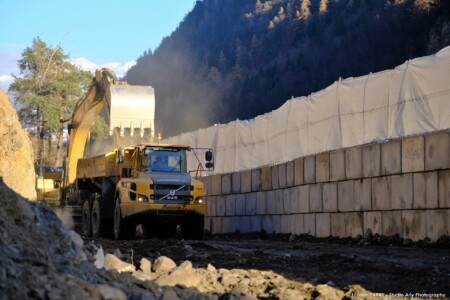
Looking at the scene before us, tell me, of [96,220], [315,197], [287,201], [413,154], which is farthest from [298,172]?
[96,220]

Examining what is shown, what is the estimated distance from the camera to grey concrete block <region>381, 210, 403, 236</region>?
15688 mm

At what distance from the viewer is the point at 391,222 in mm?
15961

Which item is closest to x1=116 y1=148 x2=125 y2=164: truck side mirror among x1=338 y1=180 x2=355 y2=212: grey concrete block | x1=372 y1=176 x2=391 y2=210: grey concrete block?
x1=338 y1=180 x2=355 y2=212: grey concrete block

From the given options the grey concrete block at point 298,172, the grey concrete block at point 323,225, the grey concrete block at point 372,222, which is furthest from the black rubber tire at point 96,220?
the grey concrete block at point 372,222

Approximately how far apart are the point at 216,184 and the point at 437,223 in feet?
41.3

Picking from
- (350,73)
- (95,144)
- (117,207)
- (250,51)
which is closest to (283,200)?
(117,207)

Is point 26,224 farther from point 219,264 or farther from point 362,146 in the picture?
point 362,146

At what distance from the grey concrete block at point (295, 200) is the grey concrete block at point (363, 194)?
10.2ft

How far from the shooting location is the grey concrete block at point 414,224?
14859 mm

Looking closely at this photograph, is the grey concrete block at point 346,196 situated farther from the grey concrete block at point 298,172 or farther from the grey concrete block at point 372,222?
the grey concrete block at point 298,172

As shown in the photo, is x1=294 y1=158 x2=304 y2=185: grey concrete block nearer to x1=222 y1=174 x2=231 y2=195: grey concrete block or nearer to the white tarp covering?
the white tarp covering

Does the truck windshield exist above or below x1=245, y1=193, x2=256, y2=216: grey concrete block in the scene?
above

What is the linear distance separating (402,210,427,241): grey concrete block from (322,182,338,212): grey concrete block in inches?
116

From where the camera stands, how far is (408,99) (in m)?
16.0
